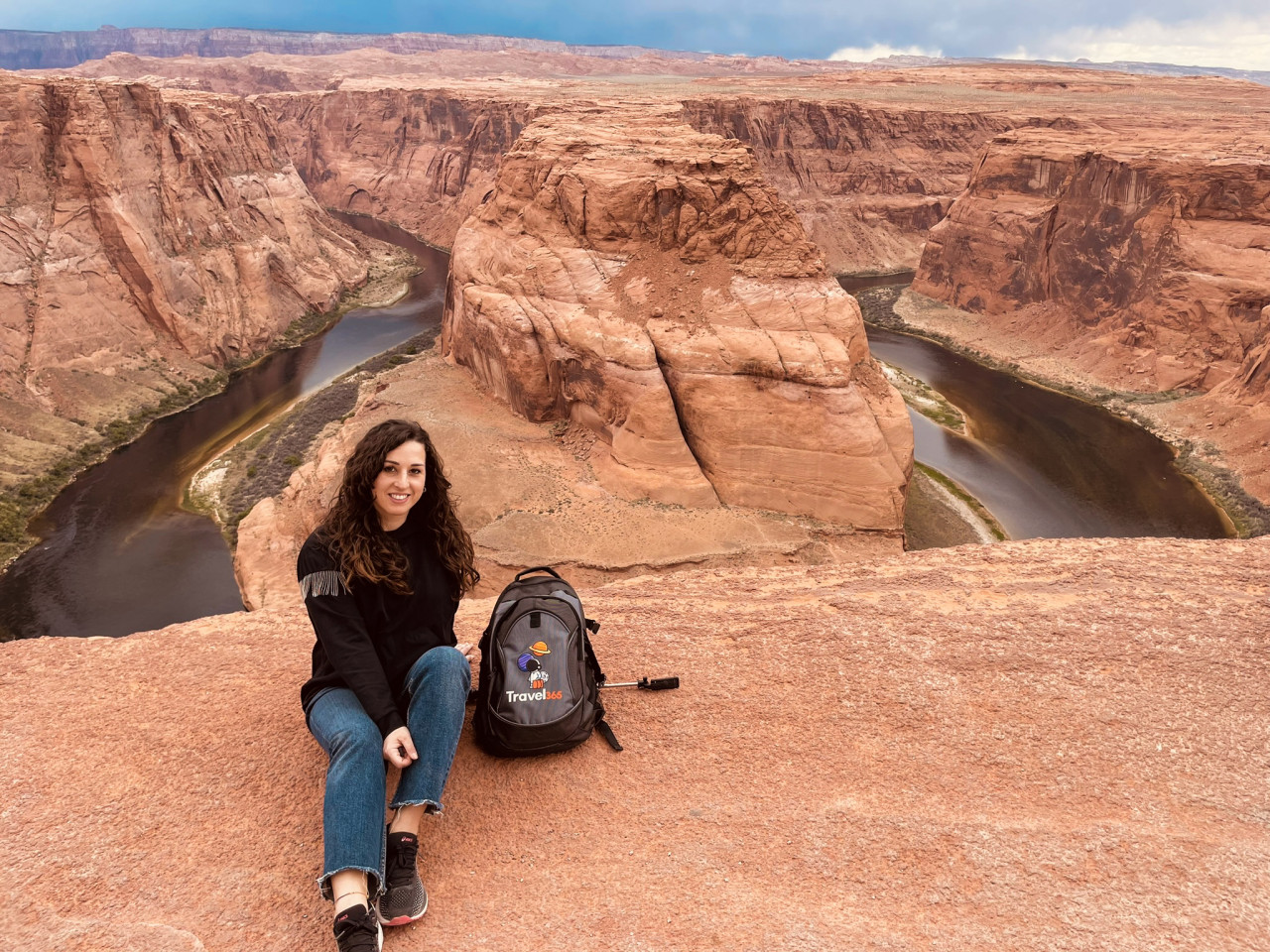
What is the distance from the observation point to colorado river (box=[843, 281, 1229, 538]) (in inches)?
1241

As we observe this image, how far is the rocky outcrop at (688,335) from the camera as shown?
79.2 feet

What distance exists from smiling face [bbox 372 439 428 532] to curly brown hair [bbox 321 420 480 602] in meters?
0.04

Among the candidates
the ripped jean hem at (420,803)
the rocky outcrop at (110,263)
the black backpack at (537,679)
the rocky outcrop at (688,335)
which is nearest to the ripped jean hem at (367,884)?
the ripped jean hem at (420,803)

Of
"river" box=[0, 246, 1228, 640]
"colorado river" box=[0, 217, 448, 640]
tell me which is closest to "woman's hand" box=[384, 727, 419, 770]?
"colorado river" box=[0, 217, 448, 640]

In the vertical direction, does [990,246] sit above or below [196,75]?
below

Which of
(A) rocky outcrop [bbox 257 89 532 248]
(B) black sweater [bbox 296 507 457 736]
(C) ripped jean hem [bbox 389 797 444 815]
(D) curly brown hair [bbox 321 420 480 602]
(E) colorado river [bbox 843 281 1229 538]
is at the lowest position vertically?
(E) colorado river [bbox 843 281 1229 538]

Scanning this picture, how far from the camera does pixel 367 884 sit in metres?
4.75

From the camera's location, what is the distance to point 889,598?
27.3 ft

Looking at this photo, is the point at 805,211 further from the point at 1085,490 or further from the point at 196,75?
the point at 196,75

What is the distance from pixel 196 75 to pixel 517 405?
478ft

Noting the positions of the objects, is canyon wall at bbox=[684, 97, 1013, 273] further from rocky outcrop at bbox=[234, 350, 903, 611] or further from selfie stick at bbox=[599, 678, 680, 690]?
selfie stick at bbox=[599, 678, 680, 690]

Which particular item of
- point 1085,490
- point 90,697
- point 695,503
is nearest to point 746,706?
point 90,697

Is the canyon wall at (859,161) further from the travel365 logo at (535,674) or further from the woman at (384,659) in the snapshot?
the woman at (384,659)

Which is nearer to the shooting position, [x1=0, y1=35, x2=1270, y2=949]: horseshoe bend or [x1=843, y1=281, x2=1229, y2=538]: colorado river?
[x1=0, y1=35, x2=1270, y2=949]: horseshoe bend
